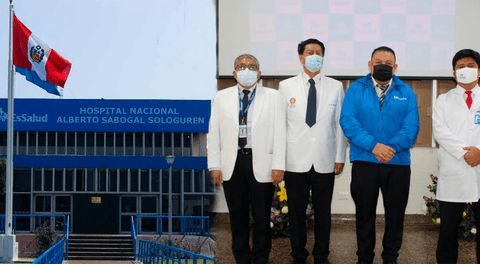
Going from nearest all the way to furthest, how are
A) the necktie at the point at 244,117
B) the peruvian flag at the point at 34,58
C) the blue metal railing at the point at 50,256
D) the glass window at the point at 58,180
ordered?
the necktie at the point at 244,117
the blue metal railing at the point at 50,256
the peruvian flag at the point at 34,58
the glass window at the point at 58,180

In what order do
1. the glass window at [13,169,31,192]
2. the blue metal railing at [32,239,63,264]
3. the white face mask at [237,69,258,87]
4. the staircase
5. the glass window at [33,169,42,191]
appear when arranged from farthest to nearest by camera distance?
the staircase, the glass window at [33,169,42,191], the glass window at [13,169,31,192], the blue metal railing at [32,239,63,264], the white face mask at [237,69,258,87]

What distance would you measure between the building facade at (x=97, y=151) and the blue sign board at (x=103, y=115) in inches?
1.3

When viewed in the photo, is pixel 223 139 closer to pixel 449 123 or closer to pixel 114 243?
pixel 449 123

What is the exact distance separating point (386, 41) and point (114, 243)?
18.7 meters

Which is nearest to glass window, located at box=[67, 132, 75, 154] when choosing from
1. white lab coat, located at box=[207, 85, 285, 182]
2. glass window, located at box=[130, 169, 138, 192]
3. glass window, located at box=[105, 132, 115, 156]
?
glass window, located at box=[105, 132, 115, 156]

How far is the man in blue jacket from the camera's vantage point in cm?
319

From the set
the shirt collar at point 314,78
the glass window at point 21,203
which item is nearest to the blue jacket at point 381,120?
the shirt collar at point 314,78

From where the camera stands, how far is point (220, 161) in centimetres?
339

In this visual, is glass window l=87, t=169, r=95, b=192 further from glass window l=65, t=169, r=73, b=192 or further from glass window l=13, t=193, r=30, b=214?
glass window l=13, t=193, r=30, b=214

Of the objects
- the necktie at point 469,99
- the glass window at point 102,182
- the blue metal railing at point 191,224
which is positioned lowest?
the blue metal railing at point 191,224

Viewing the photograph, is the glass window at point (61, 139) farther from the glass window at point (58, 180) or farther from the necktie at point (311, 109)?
the necktie at point (311, 109)

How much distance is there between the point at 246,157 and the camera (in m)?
3.29

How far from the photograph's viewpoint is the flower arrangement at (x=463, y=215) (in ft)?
16.0

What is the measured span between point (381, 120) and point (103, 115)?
1795 cm
